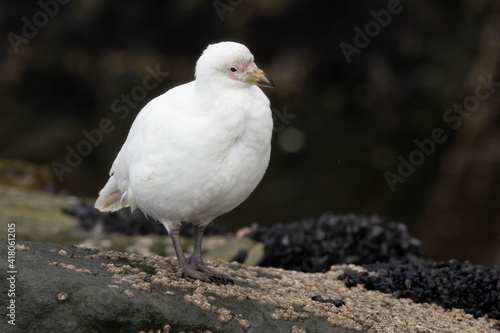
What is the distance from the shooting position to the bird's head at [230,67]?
208 inches

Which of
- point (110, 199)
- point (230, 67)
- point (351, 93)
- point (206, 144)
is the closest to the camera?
point (206, 144)

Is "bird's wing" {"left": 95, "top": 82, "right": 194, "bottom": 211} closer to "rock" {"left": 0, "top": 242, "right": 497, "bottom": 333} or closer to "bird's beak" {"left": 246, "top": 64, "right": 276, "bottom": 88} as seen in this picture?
"bird's beak" {"left": 246, "top": 64, "right": 276, "bottom": 88}

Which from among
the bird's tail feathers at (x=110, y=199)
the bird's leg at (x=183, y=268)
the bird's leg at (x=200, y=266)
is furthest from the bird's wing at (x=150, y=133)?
the bird's leg at (x=200, y=266)

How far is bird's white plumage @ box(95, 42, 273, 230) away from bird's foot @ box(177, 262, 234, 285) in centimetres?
43

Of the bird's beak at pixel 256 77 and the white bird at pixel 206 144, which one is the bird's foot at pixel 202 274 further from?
the bird's beak at pixel 256 77

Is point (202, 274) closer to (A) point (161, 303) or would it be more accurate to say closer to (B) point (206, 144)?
(A) point (161, 303)

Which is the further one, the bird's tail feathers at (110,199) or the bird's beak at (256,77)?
the bird's tail feathers at (110,199)

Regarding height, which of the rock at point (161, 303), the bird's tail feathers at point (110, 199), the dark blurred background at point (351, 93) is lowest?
the rock at point (161, 303)

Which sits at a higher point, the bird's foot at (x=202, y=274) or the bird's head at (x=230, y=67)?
the bird's head at (x=230, y=67)

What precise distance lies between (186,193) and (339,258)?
3854mm

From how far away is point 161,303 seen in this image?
465cm

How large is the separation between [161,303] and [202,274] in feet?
3.00

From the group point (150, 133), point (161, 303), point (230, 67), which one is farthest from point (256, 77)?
point (161, 303)

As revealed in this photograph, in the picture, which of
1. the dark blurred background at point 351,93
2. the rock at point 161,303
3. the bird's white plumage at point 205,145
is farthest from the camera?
the dark blurred background at point 351,93
